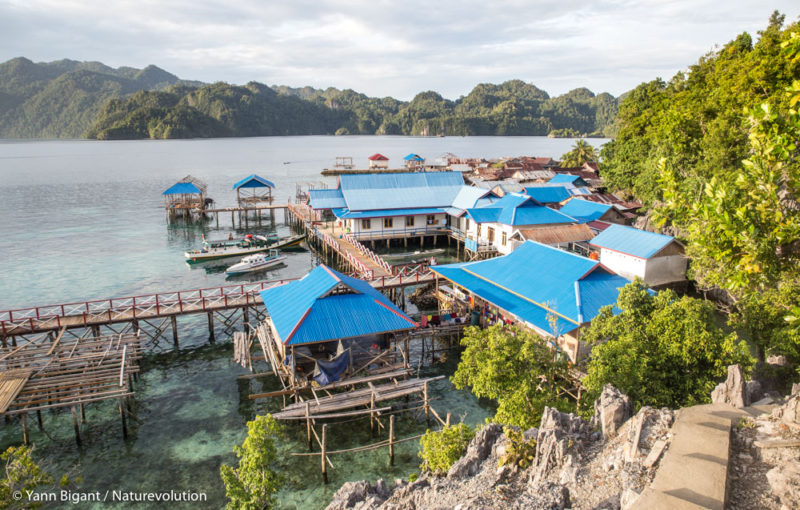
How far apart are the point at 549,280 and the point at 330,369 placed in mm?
14519

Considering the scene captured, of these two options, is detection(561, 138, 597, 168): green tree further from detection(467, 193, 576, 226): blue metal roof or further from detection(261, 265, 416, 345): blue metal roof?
detection(261, 265, 416, 345): blue metal roof

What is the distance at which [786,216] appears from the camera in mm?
11828

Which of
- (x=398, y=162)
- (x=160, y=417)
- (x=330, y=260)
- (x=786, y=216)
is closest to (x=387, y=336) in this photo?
(x=160, y=417)

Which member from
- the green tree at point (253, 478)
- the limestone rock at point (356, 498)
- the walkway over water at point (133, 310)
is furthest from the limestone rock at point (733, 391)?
the walkway over water at point (133, 310)

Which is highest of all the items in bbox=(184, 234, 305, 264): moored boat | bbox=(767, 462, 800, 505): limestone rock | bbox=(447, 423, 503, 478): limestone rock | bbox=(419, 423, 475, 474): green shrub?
bbox=(767, 462, 800, 505): limestone rock

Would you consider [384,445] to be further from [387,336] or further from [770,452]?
[770,452]

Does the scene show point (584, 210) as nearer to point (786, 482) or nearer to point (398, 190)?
point (398, 190)

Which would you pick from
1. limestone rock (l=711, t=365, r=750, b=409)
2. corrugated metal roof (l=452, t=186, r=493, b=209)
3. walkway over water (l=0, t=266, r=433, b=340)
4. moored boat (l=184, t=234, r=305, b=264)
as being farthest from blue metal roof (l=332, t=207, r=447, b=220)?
limestone rock (l=711, t=365, r=750, b=409)

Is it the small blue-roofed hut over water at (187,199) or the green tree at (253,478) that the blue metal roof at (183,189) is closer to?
the small blue-roofed hut over water at (187,199)

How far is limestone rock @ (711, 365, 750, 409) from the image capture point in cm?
1611

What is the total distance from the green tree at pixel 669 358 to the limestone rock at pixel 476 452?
15.3 ft

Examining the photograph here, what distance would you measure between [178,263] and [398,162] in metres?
131

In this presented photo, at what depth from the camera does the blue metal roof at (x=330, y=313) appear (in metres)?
25.5

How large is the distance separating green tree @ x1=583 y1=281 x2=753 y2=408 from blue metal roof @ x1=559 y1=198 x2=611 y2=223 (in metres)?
39.1
